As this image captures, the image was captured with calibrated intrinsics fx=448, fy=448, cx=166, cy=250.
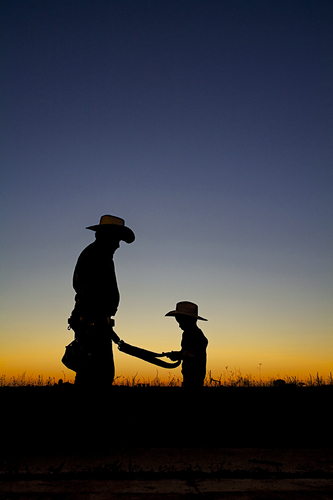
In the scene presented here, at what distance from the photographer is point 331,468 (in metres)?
3.40

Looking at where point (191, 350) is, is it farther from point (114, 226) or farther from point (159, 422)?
point (114, 226)

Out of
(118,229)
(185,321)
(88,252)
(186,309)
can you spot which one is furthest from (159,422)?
(118,229)

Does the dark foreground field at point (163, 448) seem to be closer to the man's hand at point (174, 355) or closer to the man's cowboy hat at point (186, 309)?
the man's hand at point (174, 355)

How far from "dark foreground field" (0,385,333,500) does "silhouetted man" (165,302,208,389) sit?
26 centimetres

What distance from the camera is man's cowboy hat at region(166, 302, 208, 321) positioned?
6.14 metres

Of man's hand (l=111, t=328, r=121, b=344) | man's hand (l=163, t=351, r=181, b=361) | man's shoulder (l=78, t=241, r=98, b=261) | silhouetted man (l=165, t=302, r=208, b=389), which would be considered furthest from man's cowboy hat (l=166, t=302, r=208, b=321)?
man's shoulder (l=78, t=241, r=98, b=261)

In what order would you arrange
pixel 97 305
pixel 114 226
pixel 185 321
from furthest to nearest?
pixel 185 321 → pixel 114 226 → pixel 97 305

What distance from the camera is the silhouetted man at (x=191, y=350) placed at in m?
5.83

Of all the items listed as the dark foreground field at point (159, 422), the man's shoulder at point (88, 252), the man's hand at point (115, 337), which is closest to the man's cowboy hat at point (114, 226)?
the man's shoulder at point (88, 252)

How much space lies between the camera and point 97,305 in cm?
473

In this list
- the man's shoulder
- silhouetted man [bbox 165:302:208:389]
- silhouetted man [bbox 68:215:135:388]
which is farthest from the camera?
silhouetted man [bbox 165:302:208:389]

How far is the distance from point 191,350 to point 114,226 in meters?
2.00

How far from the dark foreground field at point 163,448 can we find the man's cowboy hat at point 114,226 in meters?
1.77

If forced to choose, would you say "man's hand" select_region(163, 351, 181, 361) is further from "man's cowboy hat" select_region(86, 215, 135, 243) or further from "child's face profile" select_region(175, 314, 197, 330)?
"man's cowboy hat" select_region(86, 215, 135, 243)
